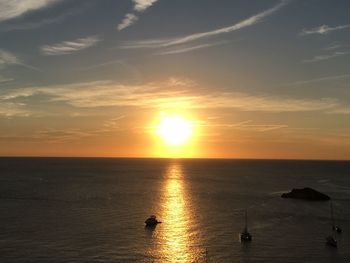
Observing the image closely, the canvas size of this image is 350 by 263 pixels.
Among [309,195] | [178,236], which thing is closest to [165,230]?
[178,236]

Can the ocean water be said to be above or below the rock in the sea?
below

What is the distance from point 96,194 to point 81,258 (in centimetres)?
9253

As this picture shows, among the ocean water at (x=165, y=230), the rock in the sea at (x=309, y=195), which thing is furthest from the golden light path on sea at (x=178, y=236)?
the rock in the sea at (x=309, y=195)

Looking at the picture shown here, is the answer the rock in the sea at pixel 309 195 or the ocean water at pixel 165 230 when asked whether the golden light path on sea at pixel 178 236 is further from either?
the rock in the sea at pixel 309 195

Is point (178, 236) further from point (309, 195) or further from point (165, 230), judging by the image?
point (309, 195)

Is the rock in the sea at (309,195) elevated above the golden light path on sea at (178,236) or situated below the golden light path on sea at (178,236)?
above

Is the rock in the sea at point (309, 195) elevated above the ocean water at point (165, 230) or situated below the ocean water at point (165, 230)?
above

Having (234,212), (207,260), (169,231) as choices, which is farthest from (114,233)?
(234,212)

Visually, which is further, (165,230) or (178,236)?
(165,230)

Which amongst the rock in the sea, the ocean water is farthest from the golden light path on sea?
the rock in the sea

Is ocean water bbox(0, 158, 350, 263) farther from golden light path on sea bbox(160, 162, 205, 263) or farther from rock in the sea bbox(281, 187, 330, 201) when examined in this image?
rock in the sea bbox(281, 187, 330, 201)

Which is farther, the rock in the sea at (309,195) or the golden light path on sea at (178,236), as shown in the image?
the rock in the sea at (309,195)

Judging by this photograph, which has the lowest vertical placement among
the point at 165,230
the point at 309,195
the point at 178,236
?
the point at 178,236

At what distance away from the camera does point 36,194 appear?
153m
